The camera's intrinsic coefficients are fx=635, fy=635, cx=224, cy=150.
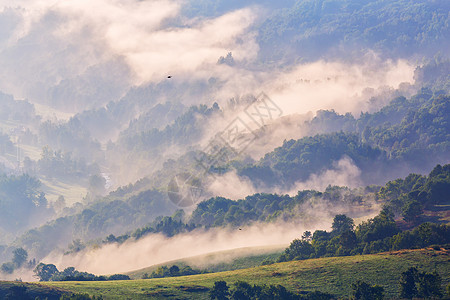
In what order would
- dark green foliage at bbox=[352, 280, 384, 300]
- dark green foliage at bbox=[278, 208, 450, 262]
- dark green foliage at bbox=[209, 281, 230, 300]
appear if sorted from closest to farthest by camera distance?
1. dark green foliage at bbox=[352, 280, 384, 300]
2. dark green foliage at bbox=[209, 281, 230, 300]
3. dark green foliage at bbox=[278, 208, 450, 262]

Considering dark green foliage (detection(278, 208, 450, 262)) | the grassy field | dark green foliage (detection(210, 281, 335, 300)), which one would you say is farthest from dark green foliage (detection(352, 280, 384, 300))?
dark green foliage (detection(278, 208, 450, 262))

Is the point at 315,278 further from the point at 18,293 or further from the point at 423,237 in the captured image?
the point at 18,293

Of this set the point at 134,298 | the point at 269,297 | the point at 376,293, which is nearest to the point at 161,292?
the point at 134,298

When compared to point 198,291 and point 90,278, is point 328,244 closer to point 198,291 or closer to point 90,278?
point 198,291

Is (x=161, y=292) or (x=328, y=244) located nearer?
(x=161, y=292)

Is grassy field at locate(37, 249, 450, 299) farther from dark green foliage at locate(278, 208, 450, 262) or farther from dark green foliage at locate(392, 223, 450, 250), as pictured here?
dark green foliage at locate(278, 208, 450, 262)

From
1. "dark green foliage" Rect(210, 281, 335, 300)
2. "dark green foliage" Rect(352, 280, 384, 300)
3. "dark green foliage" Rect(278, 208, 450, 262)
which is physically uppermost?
"dark green foliage" Rect(278, 208, 450, 262)

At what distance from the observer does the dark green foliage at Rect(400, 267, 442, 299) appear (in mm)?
143250

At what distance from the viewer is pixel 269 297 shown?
155750mm

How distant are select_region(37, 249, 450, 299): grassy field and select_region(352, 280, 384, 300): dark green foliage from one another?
6638 millimetres

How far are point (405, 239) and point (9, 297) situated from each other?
106 m

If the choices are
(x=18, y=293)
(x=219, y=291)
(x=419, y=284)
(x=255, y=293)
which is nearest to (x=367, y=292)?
(x=419, y=284)

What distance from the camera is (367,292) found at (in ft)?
477

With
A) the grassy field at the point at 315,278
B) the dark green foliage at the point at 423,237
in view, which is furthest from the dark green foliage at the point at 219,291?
the dark green foliage at the point at 423,237
